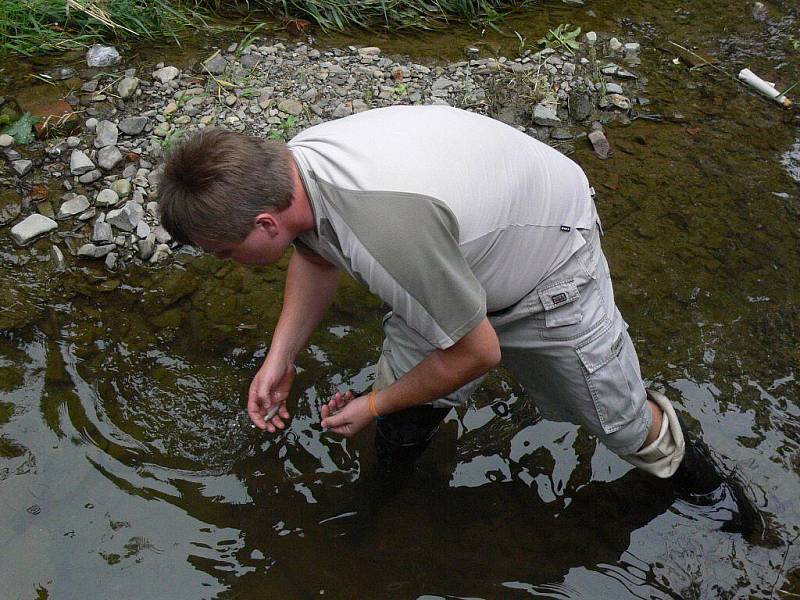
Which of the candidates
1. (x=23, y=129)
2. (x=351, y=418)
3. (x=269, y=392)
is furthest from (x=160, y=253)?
(x=351, y=418)

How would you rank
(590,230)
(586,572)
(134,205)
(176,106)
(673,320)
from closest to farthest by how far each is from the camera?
(590,230), (586,572), (673,320), (134,205), (176,106)

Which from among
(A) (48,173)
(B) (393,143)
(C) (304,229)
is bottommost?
(A) (48,173)

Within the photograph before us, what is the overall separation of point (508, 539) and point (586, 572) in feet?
1.01

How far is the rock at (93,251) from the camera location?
379cm

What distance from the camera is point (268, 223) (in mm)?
1997

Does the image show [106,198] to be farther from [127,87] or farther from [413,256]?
[413,256]

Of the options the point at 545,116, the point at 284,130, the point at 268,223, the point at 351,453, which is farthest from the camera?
the point at 545,116

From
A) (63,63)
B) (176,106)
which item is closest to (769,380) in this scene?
(176,106)

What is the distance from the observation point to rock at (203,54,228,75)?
472 centimetres

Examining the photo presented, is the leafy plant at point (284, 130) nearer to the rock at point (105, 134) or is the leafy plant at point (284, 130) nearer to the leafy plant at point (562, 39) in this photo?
the rock at point (105, 134)

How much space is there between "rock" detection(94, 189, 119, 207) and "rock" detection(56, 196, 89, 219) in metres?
0.06

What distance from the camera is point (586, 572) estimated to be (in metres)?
2.81

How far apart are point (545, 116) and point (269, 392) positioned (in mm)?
2814

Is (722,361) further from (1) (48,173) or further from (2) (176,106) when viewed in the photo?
(1) (48,173)
